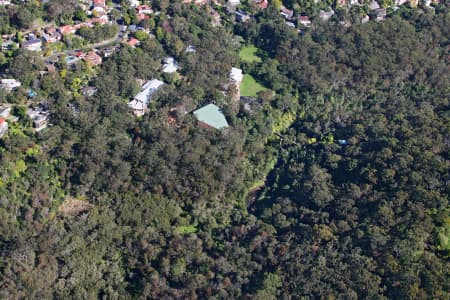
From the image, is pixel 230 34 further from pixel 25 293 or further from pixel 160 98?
pixel 25 293

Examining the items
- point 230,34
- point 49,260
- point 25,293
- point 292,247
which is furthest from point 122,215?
point 230,34

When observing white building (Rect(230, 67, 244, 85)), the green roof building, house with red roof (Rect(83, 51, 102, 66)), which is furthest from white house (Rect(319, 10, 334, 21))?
house with red roof (Rect(83, 51, 102, 66))

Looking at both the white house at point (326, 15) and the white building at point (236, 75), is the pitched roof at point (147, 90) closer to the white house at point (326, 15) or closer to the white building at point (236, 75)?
the white building at point (236, 75)

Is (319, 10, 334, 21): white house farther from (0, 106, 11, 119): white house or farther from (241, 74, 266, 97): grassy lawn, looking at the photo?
(0, 106, 11, 119): white house

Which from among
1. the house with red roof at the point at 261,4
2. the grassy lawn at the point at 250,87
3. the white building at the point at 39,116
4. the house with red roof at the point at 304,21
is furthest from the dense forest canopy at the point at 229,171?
the house with red roof at the point at 261,4

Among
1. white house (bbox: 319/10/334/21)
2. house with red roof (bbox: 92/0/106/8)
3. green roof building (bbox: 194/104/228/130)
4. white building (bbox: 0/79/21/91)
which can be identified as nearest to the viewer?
white building (bbox: 0/79/21/91)

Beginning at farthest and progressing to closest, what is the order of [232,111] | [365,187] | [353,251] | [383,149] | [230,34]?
[230,34], [232,111], [383,149], [365,187], [353,251]
